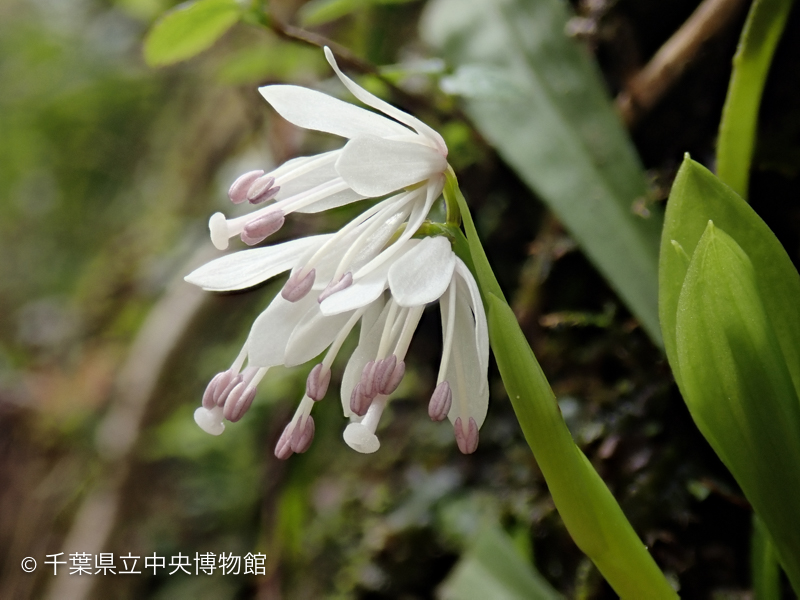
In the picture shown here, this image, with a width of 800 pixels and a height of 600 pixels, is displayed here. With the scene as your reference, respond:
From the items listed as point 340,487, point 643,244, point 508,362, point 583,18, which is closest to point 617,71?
point 583,18

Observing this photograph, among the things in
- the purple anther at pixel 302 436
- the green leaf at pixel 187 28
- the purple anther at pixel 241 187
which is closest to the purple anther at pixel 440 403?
the purple anther at pixel 302 436

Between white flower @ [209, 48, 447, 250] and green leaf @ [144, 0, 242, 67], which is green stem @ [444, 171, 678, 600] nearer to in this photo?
white flower @ [209, 48, 447, 250]

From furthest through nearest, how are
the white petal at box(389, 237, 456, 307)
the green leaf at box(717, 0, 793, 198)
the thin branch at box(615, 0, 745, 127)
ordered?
the thin branch at box(615, 0, 745, 127)
the green leaf at box(717, 0, 793, 198)
the white petal at box(389, 237, 456, 307)

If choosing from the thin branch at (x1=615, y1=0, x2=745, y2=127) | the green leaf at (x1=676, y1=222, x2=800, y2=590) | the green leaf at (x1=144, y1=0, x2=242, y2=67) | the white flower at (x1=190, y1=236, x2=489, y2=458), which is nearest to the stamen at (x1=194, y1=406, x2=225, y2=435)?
the white flower at (x1=190, y1=236, x2=489, y2=458)

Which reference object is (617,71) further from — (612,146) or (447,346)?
(447,346)

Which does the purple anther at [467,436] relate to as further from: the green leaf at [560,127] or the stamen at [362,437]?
the green leaf at [560,127]

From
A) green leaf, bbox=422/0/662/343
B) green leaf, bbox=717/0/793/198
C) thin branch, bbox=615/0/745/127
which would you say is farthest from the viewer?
thin branch, bbox=615/0/745/127
